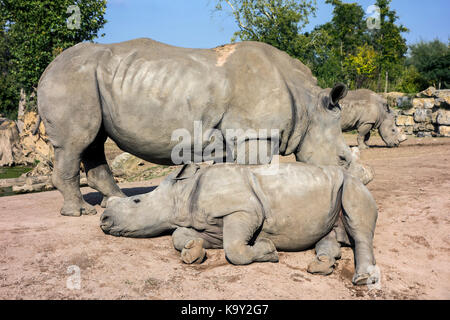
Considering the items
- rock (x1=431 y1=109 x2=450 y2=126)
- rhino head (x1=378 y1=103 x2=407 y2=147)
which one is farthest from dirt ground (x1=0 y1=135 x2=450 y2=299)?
rock (x1=431 y1=109 x2=450 y2=126)

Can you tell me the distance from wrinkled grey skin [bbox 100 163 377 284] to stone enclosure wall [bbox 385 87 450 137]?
42.4 ft

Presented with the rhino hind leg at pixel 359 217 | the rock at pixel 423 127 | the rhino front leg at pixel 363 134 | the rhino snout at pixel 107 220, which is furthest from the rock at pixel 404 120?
the rhino snout at pixel 107 220

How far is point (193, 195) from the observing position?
443cm

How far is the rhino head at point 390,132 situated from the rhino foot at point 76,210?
32.4ft

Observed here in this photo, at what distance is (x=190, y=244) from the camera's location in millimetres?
4059

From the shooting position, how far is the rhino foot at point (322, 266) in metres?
3.90

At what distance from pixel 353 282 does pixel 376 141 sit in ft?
41.1

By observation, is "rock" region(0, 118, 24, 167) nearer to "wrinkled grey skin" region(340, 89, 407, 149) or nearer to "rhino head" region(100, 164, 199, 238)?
"wrinkled grey skin" region(340, 89, 407, 149)

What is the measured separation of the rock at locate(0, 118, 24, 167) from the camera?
14273mm

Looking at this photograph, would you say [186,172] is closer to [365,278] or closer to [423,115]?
[365,278]
